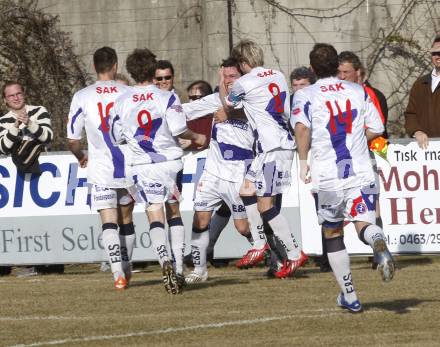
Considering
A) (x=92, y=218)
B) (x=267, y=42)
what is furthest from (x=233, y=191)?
(x=267, y=42)

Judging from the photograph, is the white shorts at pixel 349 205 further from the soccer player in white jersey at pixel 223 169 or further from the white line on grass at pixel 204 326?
the soccer player in white jersey at pixel 223 169

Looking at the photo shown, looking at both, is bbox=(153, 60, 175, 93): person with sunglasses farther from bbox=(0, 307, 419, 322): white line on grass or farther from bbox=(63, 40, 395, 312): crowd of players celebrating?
bbox=(0, 307, 419, 322): white line on grass

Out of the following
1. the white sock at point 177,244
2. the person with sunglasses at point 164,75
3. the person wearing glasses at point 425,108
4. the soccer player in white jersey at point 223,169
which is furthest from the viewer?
the person wearing glasses at point 425,108

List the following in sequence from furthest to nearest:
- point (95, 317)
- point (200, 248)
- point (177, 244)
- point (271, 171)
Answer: point (200, 248) < point (271, 171) < point (177, 244) < point (95, 317)

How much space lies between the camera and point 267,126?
12.3 meters

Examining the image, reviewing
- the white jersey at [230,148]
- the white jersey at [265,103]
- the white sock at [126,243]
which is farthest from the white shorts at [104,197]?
the white jersey at [265,103]

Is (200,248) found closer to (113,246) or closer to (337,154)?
(113,246)

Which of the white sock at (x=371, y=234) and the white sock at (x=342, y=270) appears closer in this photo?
the white sock at (x=371, y=234)

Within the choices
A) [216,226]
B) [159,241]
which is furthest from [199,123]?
[159,241]

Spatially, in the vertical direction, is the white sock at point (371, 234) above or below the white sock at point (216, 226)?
above

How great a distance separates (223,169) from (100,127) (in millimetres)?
1512

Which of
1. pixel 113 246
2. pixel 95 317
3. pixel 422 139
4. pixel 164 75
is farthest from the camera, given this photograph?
pixel 422 139

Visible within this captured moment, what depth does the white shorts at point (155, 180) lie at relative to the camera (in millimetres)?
11758

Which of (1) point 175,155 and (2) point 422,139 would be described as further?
(2) point 422,139
